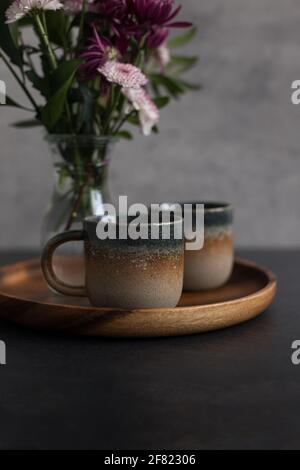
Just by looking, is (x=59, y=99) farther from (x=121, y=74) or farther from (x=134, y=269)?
(x=134, y=269)

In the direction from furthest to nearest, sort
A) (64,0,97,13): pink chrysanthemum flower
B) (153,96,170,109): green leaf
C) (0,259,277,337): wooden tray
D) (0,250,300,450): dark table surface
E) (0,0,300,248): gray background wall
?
(0,0,300,248): gray background wall → (153,96,170,109): green leaf → (64,0,97,13): pink chrysanthemum flower → (0,259,277,337): wooden tray → (0,250,300,450): dark table surface

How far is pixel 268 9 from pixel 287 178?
1.28 feet

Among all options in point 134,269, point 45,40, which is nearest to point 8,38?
point 45,40

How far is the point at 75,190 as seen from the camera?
2.46 feet

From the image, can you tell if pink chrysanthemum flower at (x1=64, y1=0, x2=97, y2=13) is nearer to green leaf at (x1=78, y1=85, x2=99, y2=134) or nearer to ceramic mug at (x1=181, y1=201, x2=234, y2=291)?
green leaf at (x1=78, y1=85, x2=99, y2=134)

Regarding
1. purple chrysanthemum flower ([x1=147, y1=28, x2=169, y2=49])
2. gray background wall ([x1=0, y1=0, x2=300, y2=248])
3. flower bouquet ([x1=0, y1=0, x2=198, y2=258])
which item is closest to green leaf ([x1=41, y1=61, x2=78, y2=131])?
flower bouquet ([x1=0, y1=0, x2=198, y2=258])

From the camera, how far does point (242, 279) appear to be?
0.80 m

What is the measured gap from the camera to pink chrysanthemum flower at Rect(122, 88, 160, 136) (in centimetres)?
70

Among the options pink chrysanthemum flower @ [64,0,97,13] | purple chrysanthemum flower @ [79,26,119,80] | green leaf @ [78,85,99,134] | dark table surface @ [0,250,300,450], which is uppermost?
pink chrysanthemum flower @ [64,0,97,13]

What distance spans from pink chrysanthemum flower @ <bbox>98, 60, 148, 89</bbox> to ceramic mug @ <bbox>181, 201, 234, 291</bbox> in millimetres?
155

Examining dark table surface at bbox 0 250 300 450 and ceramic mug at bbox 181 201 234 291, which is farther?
ceramic mug at bbox 181 201 234 291
